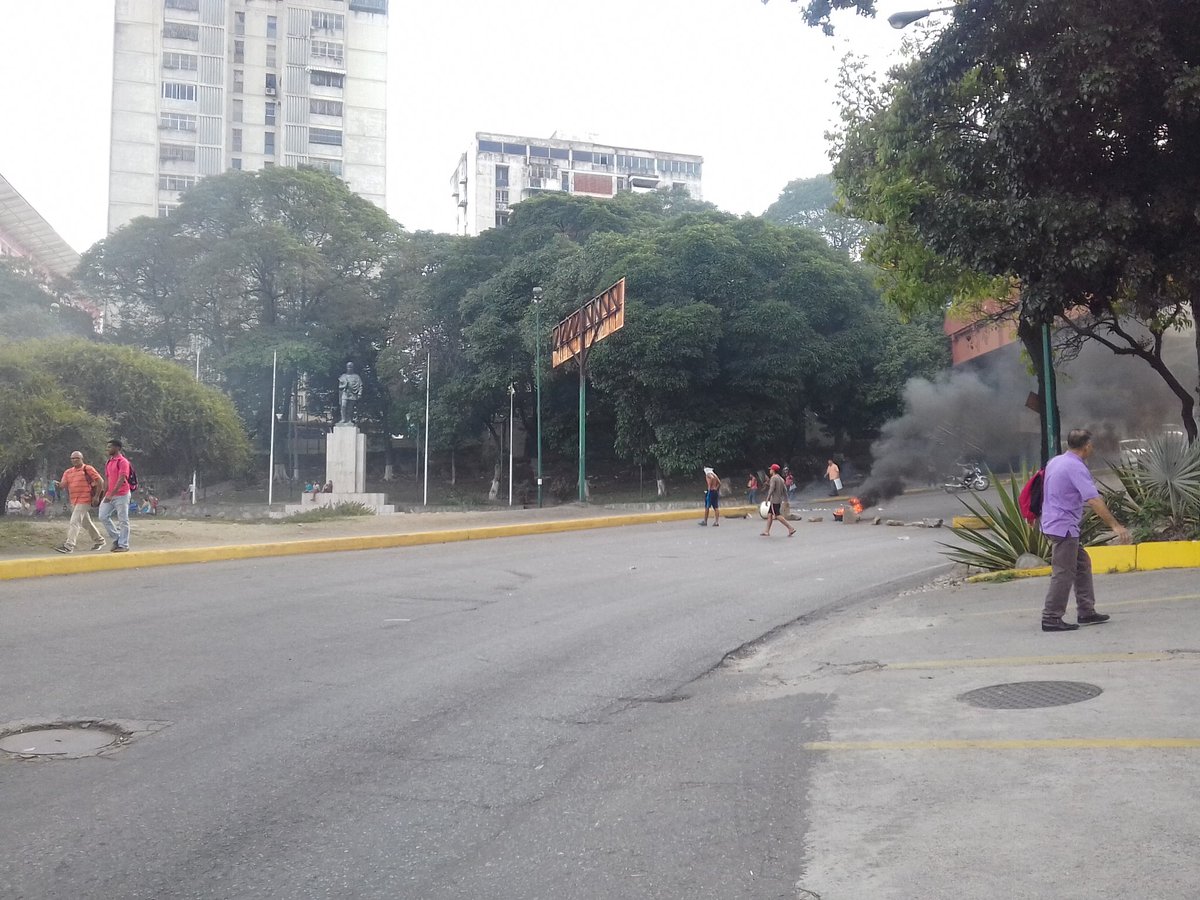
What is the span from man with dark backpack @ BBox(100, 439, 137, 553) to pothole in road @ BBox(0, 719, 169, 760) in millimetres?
9136

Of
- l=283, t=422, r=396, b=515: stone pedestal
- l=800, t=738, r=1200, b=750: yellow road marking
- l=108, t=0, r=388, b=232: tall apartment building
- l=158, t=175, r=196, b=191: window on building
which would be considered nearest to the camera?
l=800, t=738, r=1200, b=750: yellow road marking

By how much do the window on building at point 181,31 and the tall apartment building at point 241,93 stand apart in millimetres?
85

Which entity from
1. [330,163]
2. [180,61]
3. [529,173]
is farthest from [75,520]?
[529,173]

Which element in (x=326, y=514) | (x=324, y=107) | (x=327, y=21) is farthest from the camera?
(x=327, y=21)

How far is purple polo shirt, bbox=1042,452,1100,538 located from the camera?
26.3 feet

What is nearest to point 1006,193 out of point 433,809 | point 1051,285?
point 1051,285

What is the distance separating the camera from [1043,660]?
23.4ft

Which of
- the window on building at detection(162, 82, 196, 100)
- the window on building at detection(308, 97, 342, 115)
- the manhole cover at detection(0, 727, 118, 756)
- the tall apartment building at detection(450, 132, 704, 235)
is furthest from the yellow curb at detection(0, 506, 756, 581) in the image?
the tall apartment building at detection(450, 132, 704, 235)

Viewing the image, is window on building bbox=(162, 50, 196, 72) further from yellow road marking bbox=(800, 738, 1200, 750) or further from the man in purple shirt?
yellow road marking bbox=(800, 738, 1200, 750)

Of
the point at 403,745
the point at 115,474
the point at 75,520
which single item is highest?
the point at 115,474

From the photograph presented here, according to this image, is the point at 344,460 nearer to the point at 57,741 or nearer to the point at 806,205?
the point at 57,741

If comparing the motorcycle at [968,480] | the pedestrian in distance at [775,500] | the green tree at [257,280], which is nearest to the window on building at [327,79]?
the green tree at [257,280]

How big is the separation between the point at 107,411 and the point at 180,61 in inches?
2242

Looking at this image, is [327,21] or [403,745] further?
[327,21]
